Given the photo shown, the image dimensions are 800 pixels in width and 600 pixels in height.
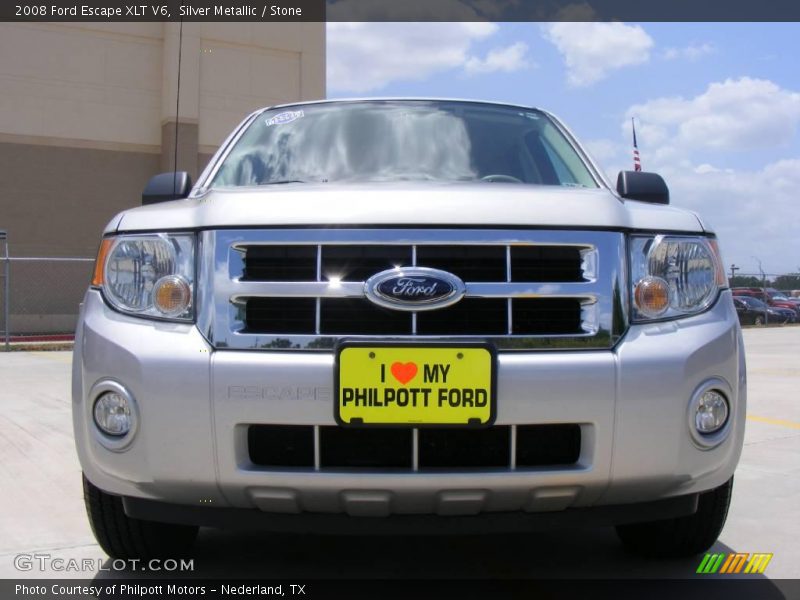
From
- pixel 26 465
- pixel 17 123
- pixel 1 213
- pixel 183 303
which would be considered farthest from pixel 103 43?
pixel 183 303

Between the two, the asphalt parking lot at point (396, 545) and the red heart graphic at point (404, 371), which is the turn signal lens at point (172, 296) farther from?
the asphalt parking lot at point (396, 545)

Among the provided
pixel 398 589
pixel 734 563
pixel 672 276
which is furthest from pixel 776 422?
pixel 398 589

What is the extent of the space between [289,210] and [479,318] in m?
0.61

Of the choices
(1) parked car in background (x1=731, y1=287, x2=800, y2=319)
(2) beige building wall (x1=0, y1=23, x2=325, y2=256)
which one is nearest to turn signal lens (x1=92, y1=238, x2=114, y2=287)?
(2) beige building wall (x1=0, y1=23, x2=325, y2=256)

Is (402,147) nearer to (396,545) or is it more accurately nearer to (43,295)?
(396,545)

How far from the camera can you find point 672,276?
265cm

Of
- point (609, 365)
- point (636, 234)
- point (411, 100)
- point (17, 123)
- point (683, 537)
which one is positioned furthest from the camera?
point (17, 123)

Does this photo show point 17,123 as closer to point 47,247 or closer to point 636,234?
point 47,247

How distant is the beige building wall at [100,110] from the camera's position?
20.2 metres

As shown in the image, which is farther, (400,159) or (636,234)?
(400,159)

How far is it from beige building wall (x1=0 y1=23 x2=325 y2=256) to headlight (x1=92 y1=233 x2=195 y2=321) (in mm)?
18396

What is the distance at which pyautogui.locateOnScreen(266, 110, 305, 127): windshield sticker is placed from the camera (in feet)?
12.8

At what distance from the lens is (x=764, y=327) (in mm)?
24578

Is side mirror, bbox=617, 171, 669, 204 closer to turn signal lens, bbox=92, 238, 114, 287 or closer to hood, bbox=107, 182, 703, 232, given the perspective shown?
hood, bbox=107, 182, 703, 232
